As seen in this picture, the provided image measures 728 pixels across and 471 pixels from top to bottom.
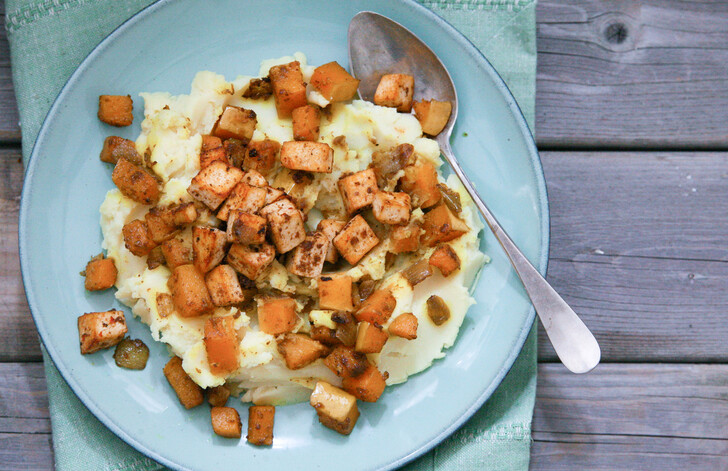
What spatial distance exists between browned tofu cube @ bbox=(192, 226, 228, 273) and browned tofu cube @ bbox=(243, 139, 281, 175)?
1.02ft

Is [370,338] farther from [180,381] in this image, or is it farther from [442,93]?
[442,93]

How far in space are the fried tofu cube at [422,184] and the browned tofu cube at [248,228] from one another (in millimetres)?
625

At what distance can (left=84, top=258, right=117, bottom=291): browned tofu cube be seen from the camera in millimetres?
2469

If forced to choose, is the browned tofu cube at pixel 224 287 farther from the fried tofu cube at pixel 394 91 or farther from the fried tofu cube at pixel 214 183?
the fried tofu cube at pixel 394 91

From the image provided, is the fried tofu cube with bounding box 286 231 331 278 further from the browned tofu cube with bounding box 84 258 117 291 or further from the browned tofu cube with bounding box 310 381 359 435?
the browned tofu cube with bounding box 84 258 117 291

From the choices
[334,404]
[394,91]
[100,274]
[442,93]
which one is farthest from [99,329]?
[442,93]

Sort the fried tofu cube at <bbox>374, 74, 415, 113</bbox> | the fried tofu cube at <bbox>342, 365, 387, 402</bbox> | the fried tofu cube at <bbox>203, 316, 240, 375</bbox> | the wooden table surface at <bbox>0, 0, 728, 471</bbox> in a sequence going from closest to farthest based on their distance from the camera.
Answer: the fried tofu cube at <bbox>203, 316, 240, 375</bbox> < the fried tofu cube at <bbox>342, 365, 387, 402</bbox> < the fried tofu cube at <bbox>374, 74, 415, 113</bbox> < the wooden table surface at <bbox>0, 0, 728, 471</bbox>

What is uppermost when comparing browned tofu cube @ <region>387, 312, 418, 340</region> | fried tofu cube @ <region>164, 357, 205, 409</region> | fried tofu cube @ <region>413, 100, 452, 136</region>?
fried tofu cube @ <region>413, 100, 452, 136</region>

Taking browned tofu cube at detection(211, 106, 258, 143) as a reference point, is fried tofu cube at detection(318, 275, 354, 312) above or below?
below

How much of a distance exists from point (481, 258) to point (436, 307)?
0.30 metres

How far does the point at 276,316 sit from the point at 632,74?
6.72 ft

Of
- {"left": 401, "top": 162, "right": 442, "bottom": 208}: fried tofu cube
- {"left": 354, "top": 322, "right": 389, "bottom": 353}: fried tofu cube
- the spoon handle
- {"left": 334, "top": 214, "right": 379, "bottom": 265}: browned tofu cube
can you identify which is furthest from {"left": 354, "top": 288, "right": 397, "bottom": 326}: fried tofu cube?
the spoon handle

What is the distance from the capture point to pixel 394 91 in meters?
2.61

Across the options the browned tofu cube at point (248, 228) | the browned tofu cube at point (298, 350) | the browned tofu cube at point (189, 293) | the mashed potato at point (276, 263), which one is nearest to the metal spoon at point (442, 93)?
the mashed potato at point (276, 263)
